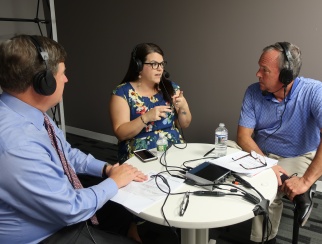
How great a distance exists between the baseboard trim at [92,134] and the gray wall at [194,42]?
0.21ft

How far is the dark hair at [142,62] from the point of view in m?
1.89

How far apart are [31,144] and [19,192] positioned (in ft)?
0.49

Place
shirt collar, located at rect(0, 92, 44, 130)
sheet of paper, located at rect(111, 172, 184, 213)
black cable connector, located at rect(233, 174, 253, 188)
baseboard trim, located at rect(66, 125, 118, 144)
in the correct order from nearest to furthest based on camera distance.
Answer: shirt collar, located at rect(0, 92, 44, 130)
sheet of paper, located at rect(111, 172, 184, 213)
black cable connector, located at rect(233, 174, 253, 188)
baseboard trim, located at rect(66, 125, 118, 144)

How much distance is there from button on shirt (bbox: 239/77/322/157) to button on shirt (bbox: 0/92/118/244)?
4.11 ft

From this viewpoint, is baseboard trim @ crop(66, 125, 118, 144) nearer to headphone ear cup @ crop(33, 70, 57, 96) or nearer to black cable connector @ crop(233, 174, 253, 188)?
black cable connector @ crop(233, 174, 253, 188)

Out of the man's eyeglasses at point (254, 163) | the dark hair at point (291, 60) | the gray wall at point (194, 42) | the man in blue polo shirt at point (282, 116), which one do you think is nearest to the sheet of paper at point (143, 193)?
the man's eyeglasses at point (254, 163)

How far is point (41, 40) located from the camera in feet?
3.17

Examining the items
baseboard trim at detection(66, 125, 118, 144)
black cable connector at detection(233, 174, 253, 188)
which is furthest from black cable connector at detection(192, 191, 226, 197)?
baseboard trim at detection(66, 125, 118, 144)

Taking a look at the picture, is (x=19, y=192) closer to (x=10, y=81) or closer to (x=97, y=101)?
(x=10, y=81)

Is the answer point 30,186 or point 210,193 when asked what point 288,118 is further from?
point 30,186

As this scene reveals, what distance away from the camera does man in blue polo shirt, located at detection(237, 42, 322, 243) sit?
5.46ft

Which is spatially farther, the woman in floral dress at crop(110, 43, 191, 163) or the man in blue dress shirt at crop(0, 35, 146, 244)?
the woman in floral dress at crop(110, 43, 191, 163)

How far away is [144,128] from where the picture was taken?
189 cm

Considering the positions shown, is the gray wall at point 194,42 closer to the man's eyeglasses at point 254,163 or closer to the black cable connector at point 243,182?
the man's eyeglasses at point 254,163
